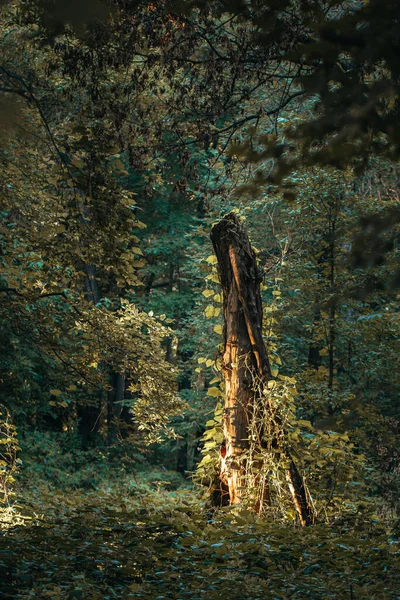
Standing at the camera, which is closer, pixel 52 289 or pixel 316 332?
pixel 52 289

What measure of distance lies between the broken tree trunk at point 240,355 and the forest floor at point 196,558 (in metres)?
0.66

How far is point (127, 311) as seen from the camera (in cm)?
863

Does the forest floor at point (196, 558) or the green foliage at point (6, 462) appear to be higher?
the green foliage at point (6, 462)

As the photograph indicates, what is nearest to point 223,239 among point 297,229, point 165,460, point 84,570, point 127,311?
point 127,311

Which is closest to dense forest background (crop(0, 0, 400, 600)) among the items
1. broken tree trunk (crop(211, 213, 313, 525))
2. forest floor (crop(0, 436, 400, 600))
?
forest floor (crop(0, 436, 400, 600))

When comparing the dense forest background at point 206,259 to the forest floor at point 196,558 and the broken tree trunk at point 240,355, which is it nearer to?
the forest floor at point 196,558

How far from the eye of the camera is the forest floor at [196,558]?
414cm

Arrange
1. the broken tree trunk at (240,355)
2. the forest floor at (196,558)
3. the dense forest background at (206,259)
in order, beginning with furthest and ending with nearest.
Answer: the broken tree trunk at (240,355)
the forest floor at (196,558)
the dense forest background at (206,259)

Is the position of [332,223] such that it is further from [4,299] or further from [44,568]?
[44,568]

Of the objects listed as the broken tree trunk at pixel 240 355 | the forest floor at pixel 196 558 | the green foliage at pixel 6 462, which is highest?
the broken tree trunk at pixel 240 355

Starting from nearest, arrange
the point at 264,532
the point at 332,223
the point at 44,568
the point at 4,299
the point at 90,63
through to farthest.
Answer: the point at 44,568
the point at 90,63
the point at 264,532
the point at 4,299
the point at 332,223

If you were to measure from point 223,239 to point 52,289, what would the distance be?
1.99 m

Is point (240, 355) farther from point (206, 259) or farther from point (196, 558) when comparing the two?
point (196, 558)

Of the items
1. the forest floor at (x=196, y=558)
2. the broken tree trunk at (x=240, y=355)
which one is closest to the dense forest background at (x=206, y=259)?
the forest floor at (x=196, y=558)
